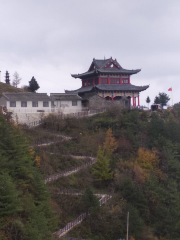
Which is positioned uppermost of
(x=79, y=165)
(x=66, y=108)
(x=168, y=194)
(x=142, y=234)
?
(x=66, y=108)

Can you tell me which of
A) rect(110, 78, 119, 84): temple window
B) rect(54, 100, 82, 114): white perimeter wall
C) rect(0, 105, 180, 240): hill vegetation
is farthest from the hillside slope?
rect(110, 78, 119, 84): temple window

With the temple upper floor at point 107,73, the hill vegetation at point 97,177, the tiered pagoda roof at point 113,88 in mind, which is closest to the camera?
the hill vegetation at point 97,177

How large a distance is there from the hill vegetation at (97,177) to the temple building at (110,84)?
536cm

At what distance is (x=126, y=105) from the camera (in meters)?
44.3

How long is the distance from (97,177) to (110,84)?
21586 mm

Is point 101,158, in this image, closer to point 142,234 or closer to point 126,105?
point 142,234

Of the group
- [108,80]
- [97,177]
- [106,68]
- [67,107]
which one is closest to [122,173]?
[97,177]

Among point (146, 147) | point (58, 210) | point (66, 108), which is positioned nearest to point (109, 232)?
point (58, 210)

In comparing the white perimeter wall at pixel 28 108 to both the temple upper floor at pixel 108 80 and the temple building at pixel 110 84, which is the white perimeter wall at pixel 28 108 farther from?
the temple upper floor at pixel 108 80

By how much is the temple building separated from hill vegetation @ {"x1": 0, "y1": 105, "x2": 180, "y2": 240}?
17.6 feet

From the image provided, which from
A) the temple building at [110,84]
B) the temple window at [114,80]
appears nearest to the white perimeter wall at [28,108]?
the temple building at [110,84]

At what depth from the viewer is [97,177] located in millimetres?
27469

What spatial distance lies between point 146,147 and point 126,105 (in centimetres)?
1078

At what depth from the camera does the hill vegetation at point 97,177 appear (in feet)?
61.1
